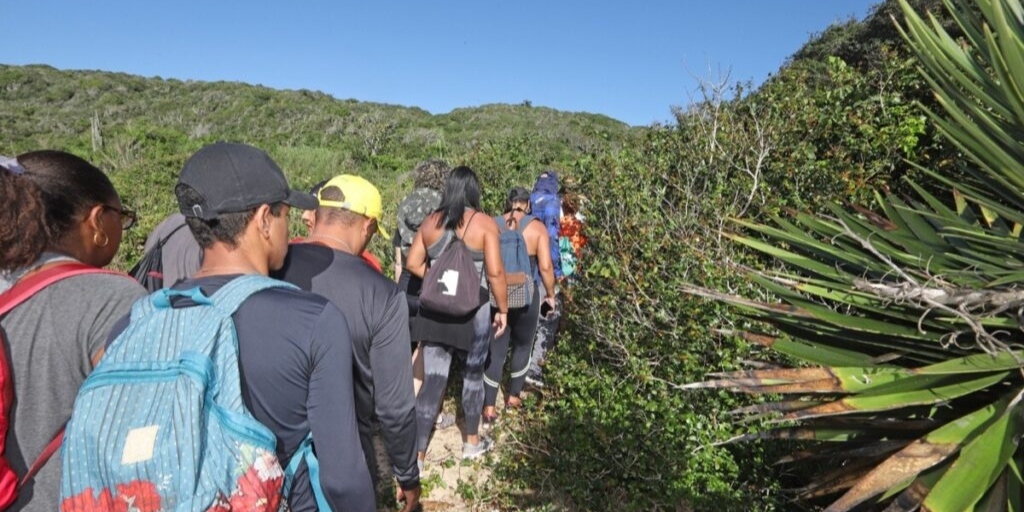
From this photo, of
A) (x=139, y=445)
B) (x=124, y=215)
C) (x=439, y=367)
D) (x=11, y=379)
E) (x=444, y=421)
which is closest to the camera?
(x=139, y=445)

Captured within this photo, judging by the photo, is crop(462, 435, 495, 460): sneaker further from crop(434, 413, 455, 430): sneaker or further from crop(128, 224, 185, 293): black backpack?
crop(128, 224, 185, 293): black backpack

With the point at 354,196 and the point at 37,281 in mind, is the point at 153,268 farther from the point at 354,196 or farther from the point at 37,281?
the point at 37,281

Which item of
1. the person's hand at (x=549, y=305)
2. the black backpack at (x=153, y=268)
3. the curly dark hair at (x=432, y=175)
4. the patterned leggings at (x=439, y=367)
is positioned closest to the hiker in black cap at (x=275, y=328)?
the black backpack at (x=153, y=268)

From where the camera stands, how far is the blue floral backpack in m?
1.17

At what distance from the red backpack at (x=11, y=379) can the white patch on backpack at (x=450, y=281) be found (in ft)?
7.11

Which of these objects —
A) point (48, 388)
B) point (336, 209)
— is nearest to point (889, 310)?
point (336, 209)

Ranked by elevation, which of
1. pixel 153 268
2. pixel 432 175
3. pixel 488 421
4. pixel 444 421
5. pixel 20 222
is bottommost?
pixel 444 421

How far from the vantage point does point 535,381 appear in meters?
4.96

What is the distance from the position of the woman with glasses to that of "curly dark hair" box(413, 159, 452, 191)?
2639 millimetres

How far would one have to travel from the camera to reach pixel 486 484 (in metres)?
3.81

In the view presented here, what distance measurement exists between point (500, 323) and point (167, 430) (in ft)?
9.45

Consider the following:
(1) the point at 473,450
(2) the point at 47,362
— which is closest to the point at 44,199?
(2) the point at 47,362

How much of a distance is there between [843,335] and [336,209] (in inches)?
77.4

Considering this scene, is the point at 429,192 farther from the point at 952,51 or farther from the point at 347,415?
the point at 952,51
